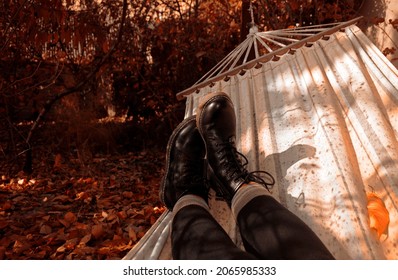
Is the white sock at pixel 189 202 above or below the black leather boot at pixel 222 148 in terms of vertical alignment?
below

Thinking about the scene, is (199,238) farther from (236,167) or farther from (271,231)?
(236,167)

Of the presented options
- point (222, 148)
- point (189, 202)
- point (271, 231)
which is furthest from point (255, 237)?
point (222, 148)

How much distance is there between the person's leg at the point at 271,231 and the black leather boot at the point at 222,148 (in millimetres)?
91

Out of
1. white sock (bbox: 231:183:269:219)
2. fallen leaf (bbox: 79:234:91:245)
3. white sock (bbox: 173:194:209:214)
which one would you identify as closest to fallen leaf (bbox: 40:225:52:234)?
fallen leaf (bbox: 79:234:91:245)

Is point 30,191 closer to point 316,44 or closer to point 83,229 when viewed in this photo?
point 83,229

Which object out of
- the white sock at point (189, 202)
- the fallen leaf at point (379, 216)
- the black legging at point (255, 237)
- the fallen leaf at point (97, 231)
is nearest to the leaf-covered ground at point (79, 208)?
the fallen leaf at point (97, 231)

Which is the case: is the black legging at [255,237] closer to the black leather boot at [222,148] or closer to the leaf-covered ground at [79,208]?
the black leather boot at [222,148]

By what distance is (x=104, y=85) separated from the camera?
2.93m

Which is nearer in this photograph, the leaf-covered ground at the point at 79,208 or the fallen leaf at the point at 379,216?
the fallen leaf at the point at 379,216

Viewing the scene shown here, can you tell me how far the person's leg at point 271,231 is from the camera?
2.34 ft

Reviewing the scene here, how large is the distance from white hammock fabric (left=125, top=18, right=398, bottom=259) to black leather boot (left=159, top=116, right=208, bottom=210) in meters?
0.06

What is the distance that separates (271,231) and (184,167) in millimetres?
434

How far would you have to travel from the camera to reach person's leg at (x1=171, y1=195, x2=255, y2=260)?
76cm
